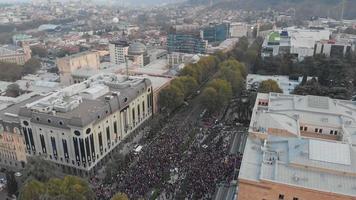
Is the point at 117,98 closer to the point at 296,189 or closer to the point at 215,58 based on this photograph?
the point at 296,189

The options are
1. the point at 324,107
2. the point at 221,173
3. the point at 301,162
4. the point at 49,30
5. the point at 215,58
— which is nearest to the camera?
the point at 301,162

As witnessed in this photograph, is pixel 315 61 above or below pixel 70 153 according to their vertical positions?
above

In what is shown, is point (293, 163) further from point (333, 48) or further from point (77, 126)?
point (333, 48)

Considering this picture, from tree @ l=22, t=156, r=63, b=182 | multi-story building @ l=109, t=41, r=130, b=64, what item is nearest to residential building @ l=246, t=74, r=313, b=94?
multi-story building @ l=109, t=41, r=130, b=64

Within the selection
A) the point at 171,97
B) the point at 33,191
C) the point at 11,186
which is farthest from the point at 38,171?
the point at 171,97

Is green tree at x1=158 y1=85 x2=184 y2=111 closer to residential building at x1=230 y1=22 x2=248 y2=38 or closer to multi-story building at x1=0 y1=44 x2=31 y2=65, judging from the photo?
multi-story building at x1=0 y1=44 x2=31 y2=65

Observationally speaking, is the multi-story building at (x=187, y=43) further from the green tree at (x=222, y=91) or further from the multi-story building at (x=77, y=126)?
the multi-story building at (x=77, y=126)

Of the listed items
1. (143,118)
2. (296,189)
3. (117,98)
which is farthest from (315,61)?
(296,189)
